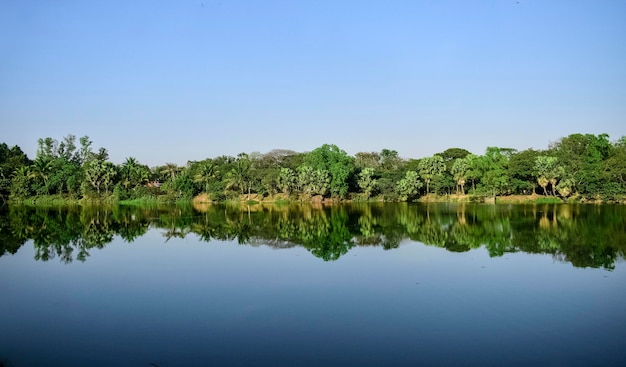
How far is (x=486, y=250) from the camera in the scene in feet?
65.6

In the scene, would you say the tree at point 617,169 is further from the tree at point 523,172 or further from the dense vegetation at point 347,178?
the tree at point 523,172

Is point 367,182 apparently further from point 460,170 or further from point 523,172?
point 523,172

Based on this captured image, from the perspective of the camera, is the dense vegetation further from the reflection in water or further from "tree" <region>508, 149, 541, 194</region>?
the reflection in water

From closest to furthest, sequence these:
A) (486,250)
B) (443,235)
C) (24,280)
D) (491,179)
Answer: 1. (24,280)
2. (486,250)
3. (443,235)
4. (491,179)

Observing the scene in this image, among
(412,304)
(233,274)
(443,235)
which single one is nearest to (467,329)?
(412,304)

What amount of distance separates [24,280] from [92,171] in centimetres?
5371

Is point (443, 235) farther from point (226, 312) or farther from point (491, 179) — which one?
point (491, 179)

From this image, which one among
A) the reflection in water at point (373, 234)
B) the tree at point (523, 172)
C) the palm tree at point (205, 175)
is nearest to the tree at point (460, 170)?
the tree at point (523, 172)

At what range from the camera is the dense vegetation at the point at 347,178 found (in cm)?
5003

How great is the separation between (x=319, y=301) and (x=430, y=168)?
50035 millimetres

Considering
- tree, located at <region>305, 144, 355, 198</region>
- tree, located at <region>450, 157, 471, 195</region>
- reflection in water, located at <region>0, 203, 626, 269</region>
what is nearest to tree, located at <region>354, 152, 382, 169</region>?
tree, located at <region>305, 144, 355, 198</region>

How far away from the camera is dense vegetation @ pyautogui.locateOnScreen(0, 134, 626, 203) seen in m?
50.0

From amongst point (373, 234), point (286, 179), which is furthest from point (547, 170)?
point (373, 234)

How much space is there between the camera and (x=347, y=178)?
63.4m
